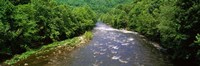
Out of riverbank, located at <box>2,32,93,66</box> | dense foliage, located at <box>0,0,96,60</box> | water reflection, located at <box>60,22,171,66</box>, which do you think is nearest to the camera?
riverbank, located at <box>2,32,93,66</box>

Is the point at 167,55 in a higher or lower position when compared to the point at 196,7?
lower

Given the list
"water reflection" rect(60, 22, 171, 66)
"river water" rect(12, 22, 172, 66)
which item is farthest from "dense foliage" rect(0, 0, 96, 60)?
"water reflection" rect(60, 22, 171, 66)

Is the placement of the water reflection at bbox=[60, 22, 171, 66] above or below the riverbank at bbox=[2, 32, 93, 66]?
below

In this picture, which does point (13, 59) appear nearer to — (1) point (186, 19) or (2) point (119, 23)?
(1) point (186, 19)

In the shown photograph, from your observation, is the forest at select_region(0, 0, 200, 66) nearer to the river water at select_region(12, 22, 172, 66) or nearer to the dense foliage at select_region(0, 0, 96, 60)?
the dense foliage at select_region(0, 0, 96, 60)

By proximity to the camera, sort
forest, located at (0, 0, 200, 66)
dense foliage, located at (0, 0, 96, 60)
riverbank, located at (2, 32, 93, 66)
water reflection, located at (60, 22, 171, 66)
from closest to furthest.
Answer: forest, located at (0, 0, 200, 66) < riverbank, located at (2, 32, 93, 66) < water reflection, located at (60, 22, 171, 66) < dense foliage, located at (0, 0, 96, 60)

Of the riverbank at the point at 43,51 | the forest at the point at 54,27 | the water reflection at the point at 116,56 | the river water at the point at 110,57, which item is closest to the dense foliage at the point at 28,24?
the forest at the point at 54,27

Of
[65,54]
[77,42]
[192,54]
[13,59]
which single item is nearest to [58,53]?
[65,54]

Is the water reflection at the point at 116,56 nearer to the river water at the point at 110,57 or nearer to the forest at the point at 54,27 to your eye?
the river water at the point at 110,57

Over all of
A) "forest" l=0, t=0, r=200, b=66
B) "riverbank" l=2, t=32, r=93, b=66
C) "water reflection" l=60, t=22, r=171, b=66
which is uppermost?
"forest" l=0, t=0, r=200, b=66
